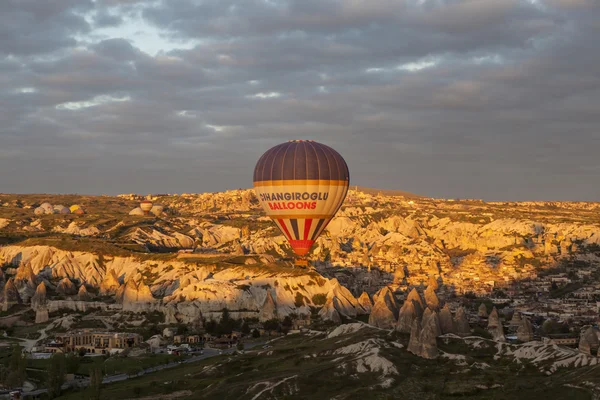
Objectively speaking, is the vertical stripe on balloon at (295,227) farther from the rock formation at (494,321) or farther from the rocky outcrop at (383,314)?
the rock formation at (494,321)

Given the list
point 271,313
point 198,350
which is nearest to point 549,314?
point 271,313

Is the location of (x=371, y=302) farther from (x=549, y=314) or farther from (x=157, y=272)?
(x=157, y=272)

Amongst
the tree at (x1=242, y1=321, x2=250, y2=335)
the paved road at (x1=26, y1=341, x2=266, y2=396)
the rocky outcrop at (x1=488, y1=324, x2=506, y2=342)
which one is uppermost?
the rocky outcrop at (x1=488, y1=324, x2=506, y2=342)

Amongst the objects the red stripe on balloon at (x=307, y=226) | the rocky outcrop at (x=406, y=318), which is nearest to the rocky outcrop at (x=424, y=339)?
the rocky outcrop at (x=406, y=318)

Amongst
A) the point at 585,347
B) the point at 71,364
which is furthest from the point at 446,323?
the point at 71,364

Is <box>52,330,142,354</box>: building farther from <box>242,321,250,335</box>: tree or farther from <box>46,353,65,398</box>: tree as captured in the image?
<box>46,353,65,398</box>: tree

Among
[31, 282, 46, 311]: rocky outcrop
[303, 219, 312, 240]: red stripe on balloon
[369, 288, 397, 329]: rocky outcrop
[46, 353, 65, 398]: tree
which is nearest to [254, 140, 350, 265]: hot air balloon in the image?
[303, 219, 312, 240]: red stripe on balloon
